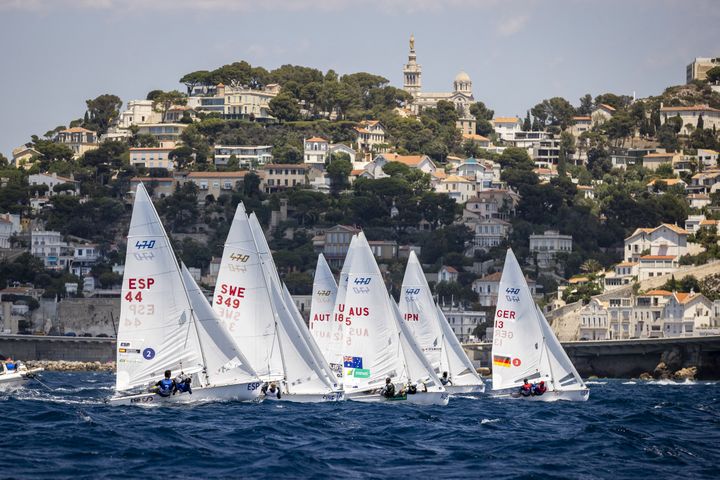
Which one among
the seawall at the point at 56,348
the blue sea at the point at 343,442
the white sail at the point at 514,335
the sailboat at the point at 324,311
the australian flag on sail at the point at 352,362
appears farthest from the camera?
the seawall at the point at 56,348

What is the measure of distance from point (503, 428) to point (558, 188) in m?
125

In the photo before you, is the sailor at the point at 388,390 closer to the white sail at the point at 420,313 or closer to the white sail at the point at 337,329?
the white sail at the point at 337,329

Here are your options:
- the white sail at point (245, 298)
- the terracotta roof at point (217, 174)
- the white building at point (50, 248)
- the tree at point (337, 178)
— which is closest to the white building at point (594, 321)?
the tree at point (337, 178)

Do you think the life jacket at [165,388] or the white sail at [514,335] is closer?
the life jacket at [165,388]

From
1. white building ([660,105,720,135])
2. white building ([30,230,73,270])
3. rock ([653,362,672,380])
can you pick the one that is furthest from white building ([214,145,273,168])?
rock ([653,362,672,380])

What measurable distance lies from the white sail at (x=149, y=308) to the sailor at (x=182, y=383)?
0.43 metres

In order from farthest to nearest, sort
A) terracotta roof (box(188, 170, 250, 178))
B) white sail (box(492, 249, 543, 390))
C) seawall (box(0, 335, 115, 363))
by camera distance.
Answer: terracotta roof (box(188, 170, 250, 178)) → seawall (box(0, 335, 115, 363)) → white sail (box(492, 249, 543, 390))

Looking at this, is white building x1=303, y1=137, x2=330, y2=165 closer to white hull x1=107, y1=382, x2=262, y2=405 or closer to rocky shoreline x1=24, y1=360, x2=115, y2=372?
rocky shoreline x1=24, y1=360, x2=115, y2=372

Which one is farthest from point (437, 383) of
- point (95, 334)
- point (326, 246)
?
point (326, 246)

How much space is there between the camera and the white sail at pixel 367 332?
161 ft

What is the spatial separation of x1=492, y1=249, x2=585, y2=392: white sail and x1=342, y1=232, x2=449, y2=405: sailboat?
6.95m

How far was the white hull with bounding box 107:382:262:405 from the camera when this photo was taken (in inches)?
1726

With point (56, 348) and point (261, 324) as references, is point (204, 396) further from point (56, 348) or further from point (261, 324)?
point (56, 348)

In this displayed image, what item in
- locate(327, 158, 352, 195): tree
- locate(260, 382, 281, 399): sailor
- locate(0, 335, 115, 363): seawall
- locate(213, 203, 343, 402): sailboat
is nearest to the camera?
locate(260, 382, 281, 399): sailor
